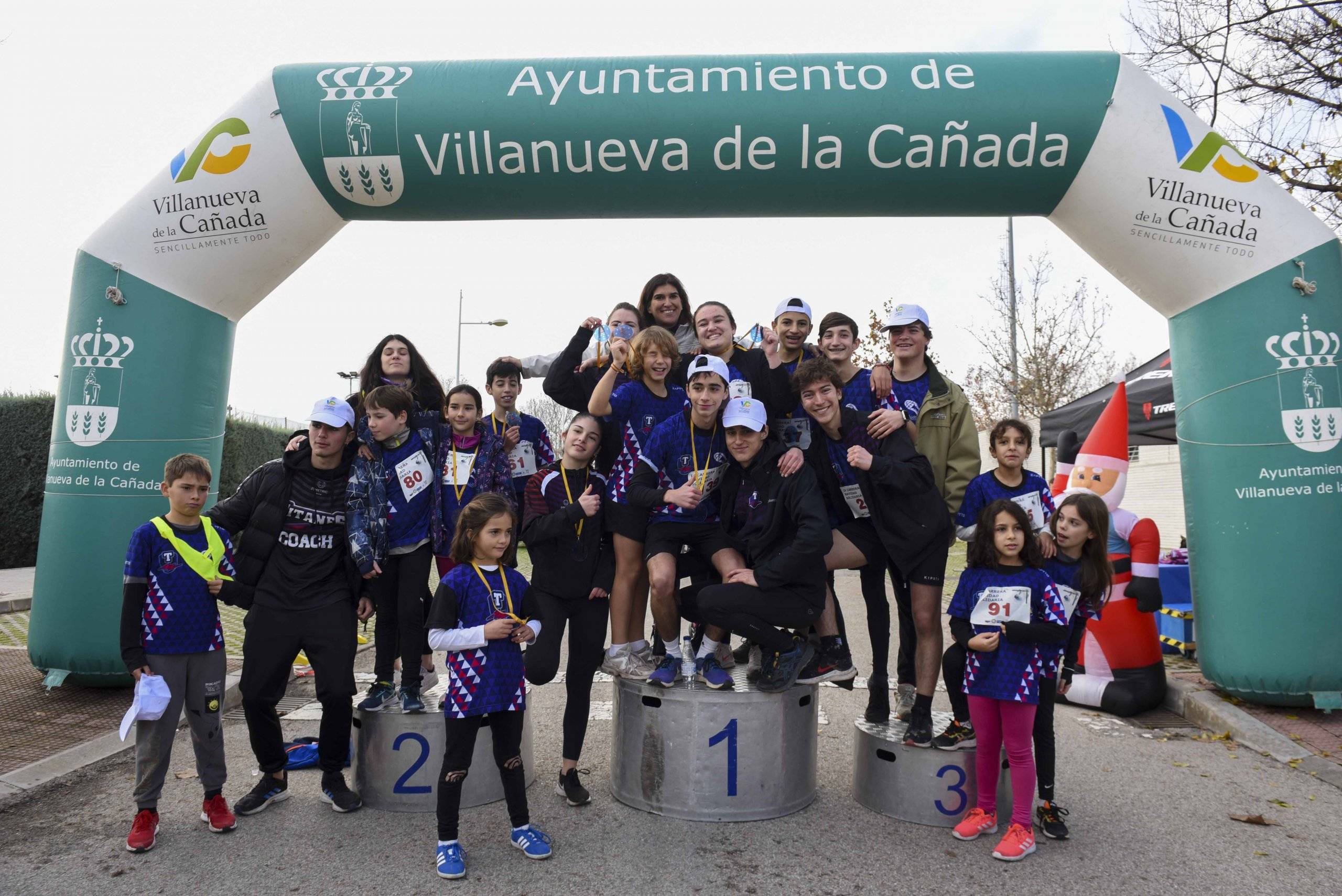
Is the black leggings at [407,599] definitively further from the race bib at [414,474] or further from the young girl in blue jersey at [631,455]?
the young girl in blue jersey at [631,455]

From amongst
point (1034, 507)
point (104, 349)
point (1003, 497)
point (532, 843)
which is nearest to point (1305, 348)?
point (1034, 507)

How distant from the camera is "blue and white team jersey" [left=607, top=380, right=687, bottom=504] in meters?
4.83

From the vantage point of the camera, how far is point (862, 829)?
14.5 ft

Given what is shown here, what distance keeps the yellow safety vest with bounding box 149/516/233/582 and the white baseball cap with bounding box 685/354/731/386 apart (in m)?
2.48

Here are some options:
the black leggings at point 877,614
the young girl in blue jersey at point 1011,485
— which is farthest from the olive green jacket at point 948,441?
the black leggings at point 877,614

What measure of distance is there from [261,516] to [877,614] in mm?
3403

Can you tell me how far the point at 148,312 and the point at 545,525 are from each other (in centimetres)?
374

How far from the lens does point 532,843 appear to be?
13.3 feet

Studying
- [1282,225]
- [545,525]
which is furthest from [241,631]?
[1282,225]

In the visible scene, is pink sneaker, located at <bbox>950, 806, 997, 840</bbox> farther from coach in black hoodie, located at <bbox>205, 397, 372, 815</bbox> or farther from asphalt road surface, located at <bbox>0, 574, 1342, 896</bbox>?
coach in black hoodie, located at <bbox>205, 397, 372, 815</bbox>

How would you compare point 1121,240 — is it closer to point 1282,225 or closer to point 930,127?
point 1282,225

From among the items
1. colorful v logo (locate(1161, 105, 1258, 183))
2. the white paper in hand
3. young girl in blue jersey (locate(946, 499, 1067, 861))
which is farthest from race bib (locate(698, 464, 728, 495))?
colorful v logo (locate(1161, 105, 1258, 183))

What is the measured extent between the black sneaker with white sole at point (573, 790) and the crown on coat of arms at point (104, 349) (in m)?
4.30

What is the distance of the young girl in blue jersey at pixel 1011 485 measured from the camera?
475 centimetres
